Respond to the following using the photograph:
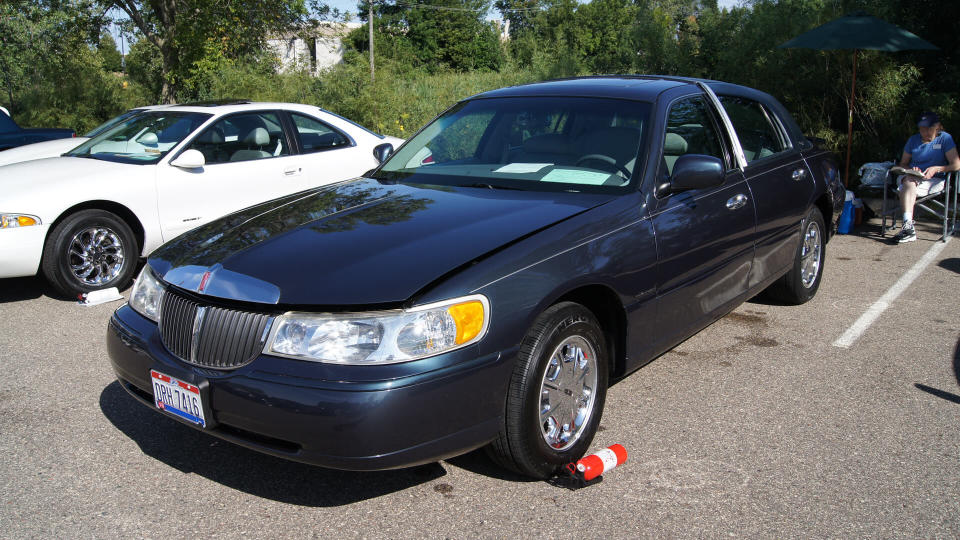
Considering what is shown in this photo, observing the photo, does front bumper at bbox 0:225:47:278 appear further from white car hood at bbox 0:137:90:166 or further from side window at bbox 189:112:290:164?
white car hood at bbox 0:137:90:166

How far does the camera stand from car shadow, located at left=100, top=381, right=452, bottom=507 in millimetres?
3279

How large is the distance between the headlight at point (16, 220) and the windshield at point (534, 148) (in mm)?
3146

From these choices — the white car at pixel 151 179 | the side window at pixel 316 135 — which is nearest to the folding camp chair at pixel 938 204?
the white car at pixel 151 179

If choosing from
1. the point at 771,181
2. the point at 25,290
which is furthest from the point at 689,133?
the point at 25,290

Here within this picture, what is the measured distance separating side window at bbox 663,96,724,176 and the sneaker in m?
4.70

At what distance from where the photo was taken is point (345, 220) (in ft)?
11.8

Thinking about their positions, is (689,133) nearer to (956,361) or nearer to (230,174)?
(956,361)

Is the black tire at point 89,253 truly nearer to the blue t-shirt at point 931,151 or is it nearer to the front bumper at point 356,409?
the front bumper at point 356,409

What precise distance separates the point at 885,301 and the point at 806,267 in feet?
2.62

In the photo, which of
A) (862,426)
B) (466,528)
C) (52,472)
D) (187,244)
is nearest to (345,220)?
(187,244)

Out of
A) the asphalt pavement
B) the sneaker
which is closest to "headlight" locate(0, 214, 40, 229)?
the asphalt pavement

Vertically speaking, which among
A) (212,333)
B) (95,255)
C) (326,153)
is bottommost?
(95,255)

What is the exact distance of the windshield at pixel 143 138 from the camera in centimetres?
700

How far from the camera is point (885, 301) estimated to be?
611 centimetres
